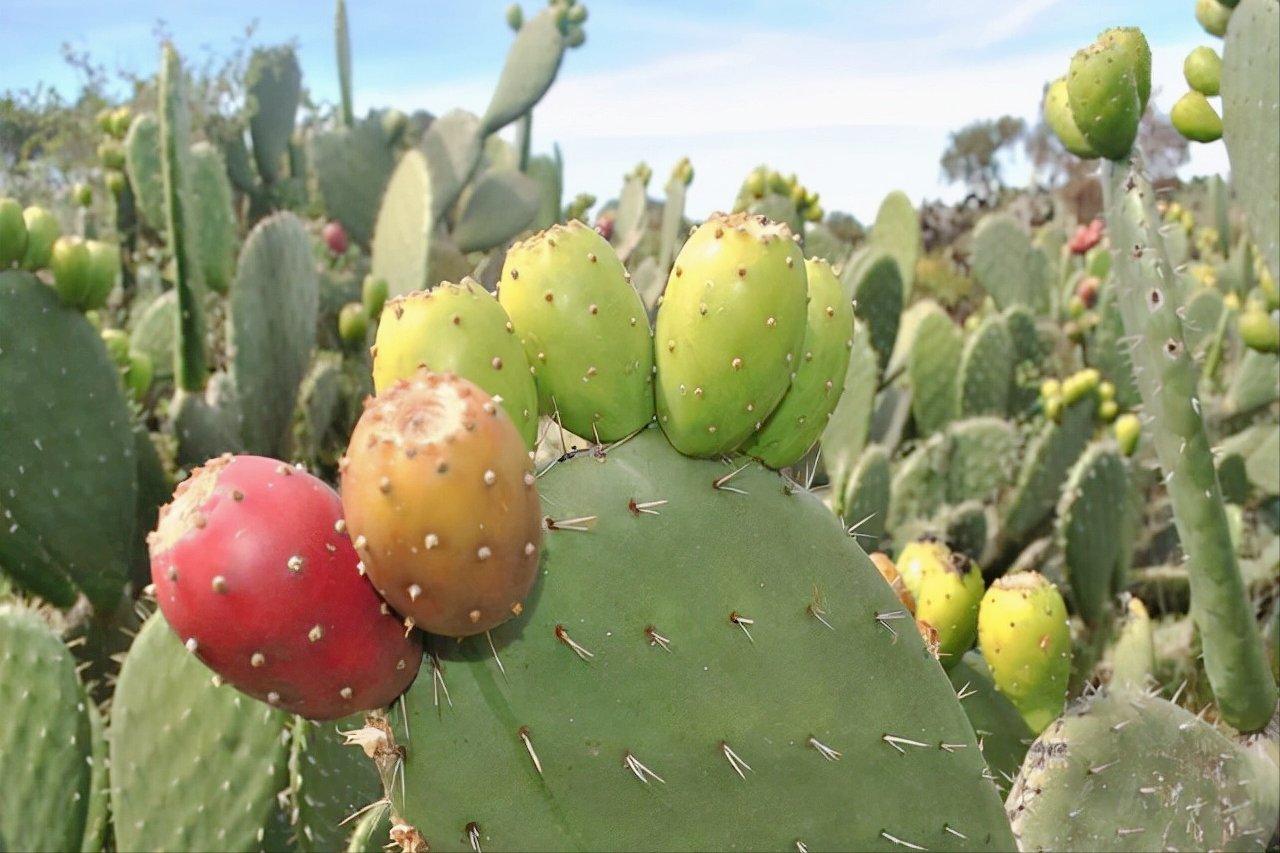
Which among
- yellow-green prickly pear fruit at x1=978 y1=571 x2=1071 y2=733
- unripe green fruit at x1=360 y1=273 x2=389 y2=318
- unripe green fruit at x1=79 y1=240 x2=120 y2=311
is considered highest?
unripe green fruit at x1=79 y1=240 x2=120 y2=311

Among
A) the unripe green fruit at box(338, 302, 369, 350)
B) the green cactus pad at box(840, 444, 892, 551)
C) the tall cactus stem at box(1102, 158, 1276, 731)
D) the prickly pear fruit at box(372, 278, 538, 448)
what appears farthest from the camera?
the unripe green fruit at box(338, 302, 369, 350)

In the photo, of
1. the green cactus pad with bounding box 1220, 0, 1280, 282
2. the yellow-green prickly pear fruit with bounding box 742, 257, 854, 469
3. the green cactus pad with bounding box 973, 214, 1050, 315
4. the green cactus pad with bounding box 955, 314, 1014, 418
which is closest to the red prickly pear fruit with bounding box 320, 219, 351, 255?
the green cactus pad with bounding box 973, 214, 1050, 315

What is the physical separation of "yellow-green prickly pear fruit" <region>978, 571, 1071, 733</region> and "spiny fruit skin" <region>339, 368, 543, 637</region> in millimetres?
926

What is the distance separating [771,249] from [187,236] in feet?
7.53

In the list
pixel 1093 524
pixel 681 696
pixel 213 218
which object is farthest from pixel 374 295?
pixel 681 696

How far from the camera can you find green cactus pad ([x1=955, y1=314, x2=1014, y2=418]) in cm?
382

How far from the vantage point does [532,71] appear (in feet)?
14.9

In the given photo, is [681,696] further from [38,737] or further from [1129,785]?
[38,737]

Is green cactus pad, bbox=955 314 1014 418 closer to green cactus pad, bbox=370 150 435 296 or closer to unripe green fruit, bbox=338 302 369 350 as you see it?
green cactus pad, bbox=370 150 435 296

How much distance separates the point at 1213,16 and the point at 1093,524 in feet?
4.38

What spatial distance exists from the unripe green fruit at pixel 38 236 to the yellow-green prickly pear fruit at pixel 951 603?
182cm

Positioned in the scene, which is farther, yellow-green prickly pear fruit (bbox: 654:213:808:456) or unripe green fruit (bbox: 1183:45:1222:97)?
unripe green fruit (bbox: 1183:45:1222:97)

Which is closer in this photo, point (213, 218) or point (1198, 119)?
point (1198, 119)

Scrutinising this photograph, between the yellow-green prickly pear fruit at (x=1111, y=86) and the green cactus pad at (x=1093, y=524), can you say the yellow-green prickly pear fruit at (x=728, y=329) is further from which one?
the green cactus pad at (x=1093, y=524)
